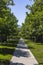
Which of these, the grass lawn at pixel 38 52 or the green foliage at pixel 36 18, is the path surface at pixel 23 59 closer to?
the grass lawn at pixel 38 52

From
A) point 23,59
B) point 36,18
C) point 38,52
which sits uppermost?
point 36,18

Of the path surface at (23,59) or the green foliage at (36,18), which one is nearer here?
the path surface at (23,59)

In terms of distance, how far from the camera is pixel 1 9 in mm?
26844

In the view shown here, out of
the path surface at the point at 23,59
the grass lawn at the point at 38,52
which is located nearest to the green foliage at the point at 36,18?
the grass lawn at the point at 38,52

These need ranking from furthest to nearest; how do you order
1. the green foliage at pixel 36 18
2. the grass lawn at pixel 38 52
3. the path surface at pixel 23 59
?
the green foliage at pixel 36 18
the grass lawn at pixel 38 52
the path surface at pixel 23 59

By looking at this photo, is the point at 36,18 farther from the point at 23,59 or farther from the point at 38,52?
the point at 23,59

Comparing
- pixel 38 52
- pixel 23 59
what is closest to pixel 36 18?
pixel 38 52

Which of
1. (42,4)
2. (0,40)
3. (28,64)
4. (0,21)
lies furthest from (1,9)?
(0,40)

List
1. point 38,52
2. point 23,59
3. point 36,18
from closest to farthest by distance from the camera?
point 23,59 → point 38,52 → point 36,18

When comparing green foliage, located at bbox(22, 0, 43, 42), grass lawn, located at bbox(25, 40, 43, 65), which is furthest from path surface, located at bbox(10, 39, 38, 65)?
green foliage, located at bbox(22, 0, 43, 42)

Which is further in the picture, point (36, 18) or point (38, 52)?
point (36, 18)

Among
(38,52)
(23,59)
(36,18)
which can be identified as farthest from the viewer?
(36,18)

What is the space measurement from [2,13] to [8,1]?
2421 millimetres

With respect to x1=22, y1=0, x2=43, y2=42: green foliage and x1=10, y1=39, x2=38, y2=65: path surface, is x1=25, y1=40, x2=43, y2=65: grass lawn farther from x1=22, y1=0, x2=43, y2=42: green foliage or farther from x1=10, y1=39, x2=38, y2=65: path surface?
x1=22, y1=0, x2=43, y2=42: green foliage
